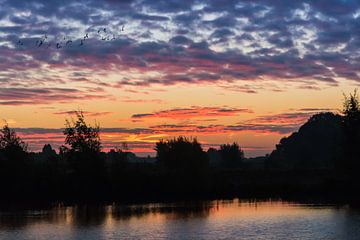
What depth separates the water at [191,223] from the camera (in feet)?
159

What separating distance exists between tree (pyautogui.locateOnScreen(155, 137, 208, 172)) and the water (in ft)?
86.6

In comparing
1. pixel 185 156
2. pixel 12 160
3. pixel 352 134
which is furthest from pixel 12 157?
pixel 352 134

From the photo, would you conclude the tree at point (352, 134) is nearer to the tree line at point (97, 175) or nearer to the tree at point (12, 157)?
the tree line at point (97, 175)

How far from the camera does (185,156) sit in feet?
351

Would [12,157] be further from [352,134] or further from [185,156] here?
[352,134]

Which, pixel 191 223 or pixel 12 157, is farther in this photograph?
pixel 12 157

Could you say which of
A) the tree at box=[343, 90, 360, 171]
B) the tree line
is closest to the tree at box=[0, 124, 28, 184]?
the tree line

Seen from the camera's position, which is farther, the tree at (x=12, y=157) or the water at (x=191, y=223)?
the tree at (x=12, y=157)

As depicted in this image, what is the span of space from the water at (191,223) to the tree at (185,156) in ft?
86.6

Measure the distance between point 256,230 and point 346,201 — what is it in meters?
35.7

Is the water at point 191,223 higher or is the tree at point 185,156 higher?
the tree at point 185,156

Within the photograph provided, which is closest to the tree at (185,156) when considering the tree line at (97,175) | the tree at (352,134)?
the tree line at (97,175)

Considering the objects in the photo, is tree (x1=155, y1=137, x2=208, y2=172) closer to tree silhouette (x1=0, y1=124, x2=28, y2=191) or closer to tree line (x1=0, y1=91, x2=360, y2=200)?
tree line (x1=0, y1=91, x2=360, y2=200)

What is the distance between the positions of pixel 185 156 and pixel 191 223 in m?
49.4
